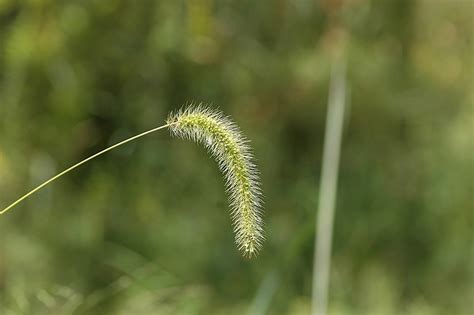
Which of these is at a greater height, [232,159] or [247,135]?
[247,135]

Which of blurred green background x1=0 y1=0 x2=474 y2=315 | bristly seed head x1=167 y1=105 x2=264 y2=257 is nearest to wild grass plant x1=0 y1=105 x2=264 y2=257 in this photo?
bristly seed head x1=167 y1=105 x2=264 y2=257

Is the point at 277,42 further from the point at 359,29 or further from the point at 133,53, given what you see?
the point at 133,53

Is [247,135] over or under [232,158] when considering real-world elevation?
over

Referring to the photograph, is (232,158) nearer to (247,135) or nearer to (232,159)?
(232,159)

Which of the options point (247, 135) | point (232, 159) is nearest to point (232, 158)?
point (232, 159)

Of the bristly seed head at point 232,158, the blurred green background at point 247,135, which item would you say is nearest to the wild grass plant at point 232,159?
the bristly seed head at point 232,158

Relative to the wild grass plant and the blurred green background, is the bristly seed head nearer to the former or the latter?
the wild grass plant

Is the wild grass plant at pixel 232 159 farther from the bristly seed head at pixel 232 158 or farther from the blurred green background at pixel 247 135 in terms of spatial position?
the blurred green background at pixel 247 135

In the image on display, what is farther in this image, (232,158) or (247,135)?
(247,135)

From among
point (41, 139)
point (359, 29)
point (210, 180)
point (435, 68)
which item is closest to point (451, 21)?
point (435, 68)
